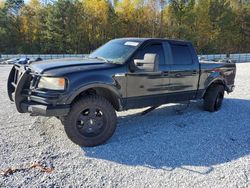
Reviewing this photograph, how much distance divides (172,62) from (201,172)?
2.48 m

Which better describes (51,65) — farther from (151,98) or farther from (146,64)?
(151,98)

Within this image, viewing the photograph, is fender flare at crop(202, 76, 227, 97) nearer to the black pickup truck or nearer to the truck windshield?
the black pickup truck

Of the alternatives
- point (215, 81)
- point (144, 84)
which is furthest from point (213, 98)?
point (144, 84)

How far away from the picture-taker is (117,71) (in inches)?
167

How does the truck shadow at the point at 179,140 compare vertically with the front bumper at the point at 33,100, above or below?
below

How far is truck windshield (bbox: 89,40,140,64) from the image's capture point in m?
4.56

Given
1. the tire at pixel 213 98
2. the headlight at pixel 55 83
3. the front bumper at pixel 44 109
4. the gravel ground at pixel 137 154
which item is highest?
the headlight at pixel 55 83

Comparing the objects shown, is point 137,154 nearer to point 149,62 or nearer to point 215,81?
point 149,62

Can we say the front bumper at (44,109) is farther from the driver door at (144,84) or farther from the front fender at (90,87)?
the driver door at (144,84)

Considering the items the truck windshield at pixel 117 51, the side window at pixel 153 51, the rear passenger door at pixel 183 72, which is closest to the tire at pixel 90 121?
the truck windshield at pixel 117 51

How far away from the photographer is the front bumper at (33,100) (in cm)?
371

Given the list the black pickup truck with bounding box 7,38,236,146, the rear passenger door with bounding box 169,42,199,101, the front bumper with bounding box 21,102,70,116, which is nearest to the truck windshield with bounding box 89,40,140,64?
the black pickup truck with bounding box 7,38,236,146

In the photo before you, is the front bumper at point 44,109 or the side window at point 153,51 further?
the side window at point 153,51

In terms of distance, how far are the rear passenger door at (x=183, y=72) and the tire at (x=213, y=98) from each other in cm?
67
